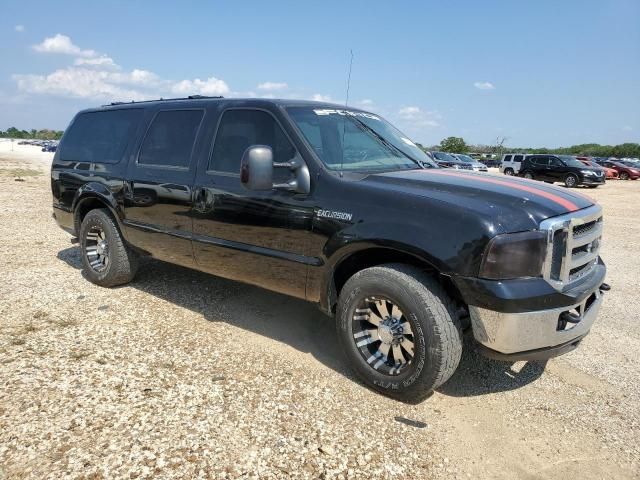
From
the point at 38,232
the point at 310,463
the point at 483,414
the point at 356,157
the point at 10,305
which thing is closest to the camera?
the point at 310,463

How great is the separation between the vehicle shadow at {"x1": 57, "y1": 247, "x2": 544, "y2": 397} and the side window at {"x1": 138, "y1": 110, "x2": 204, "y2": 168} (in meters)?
1.41

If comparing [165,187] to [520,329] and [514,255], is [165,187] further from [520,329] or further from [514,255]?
[520,329]

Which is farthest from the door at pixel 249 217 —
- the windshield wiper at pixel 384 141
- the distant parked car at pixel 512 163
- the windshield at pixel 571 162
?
the distant parked car at pixel 512 163

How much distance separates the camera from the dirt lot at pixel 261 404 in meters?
2.46

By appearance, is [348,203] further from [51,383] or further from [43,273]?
[43,273]

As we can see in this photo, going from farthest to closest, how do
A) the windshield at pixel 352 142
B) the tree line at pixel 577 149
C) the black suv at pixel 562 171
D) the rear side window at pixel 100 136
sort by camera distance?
the tree line at pixel 577 149 < the black suv at pixel 562 171 < the rear side window at pixel 100 136 < the windshield at pixel 352 142

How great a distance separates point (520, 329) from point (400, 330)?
70 centimetres

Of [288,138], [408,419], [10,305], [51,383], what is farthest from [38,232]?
[408,419]

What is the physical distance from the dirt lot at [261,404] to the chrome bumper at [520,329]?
1.77 feet

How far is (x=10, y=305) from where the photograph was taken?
14.6ft

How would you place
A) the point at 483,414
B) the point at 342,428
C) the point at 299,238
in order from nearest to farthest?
the point at 342,428, the point at 483,414, the point at 299,238

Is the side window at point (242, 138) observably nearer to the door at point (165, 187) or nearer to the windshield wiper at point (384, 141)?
the door at point (165, 187)

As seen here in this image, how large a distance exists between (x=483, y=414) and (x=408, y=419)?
0.50m

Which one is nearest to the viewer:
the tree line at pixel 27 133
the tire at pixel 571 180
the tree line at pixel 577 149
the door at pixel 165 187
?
the door at pixel 165 187
